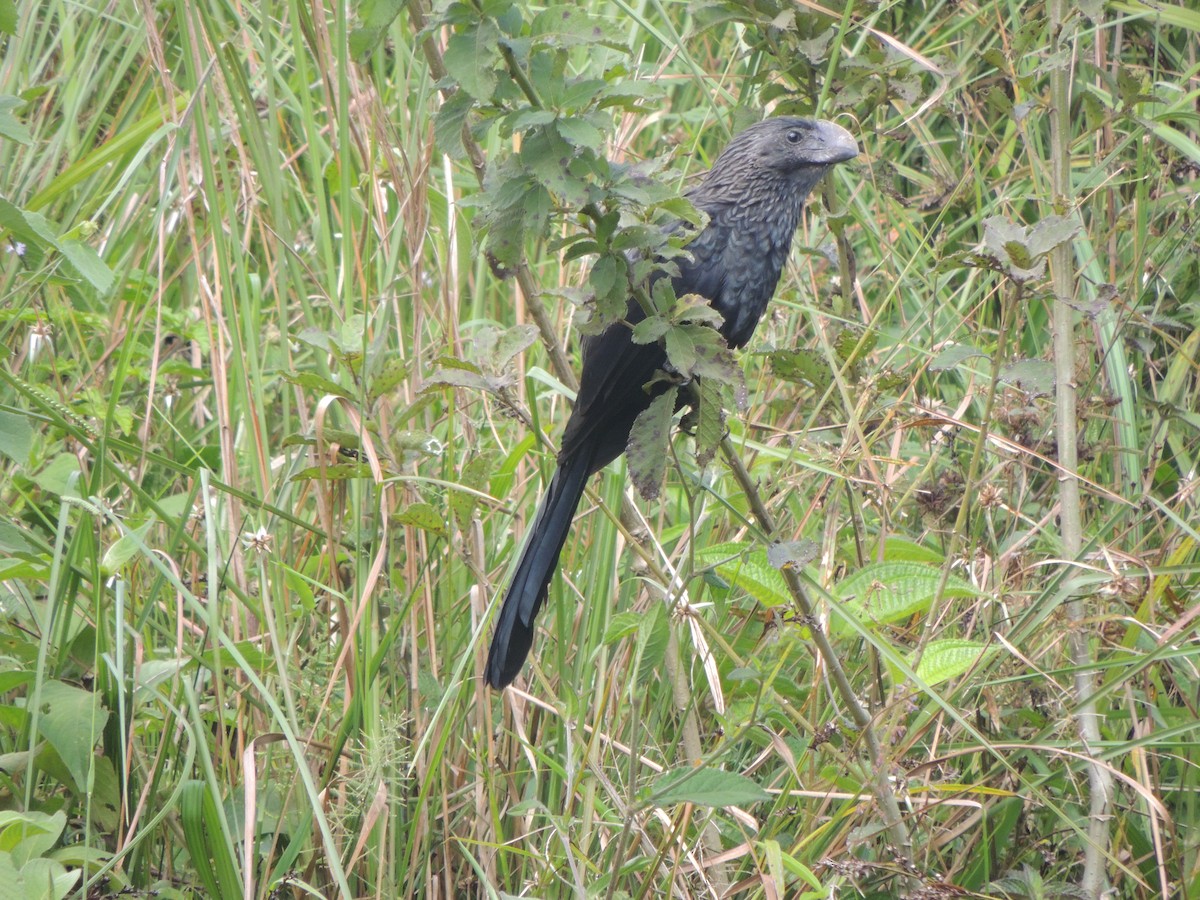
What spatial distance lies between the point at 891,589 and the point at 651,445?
0.48 m

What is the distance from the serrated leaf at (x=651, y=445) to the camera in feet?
4.76

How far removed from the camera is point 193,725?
173 centimetres

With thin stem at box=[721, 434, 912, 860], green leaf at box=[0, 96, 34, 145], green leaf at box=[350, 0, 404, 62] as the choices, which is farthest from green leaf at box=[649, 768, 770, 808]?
green leaf at box=[0, 96, 34, 145]

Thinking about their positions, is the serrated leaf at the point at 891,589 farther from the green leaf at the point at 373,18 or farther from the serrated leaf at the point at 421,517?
the green leaf at the point at 373,18

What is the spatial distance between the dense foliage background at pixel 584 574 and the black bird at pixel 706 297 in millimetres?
77

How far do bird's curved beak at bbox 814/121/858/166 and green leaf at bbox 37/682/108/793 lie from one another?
1.44m

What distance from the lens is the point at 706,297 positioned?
209cm

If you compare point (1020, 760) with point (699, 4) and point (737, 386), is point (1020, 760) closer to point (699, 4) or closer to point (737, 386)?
point (737, 386)

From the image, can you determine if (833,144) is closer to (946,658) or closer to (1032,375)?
(1032,375)

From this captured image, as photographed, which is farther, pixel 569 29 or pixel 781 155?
pixel 781 155

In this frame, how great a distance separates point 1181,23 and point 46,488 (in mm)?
2220

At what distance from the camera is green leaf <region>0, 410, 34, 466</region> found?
1573 millimetres

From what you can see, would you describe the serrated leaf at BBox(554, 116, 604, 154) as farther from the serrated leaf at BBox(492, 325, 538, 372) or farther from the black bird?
the black bird

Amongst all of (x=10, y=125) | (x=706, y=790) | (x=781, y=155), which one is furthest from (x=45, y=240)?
(x=781, y=155)
